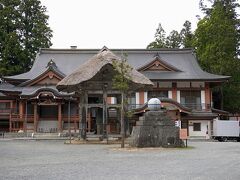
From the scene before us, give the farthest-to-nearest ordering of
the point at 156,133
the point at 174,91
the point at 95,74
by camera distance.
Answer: the point at 174,91 → the point at 95,74 → the point at 156,133

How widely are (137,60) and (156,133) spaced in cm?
2943

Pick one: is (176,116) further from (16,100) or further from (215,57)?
(16,100)

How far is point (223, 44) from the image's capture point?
44719mm

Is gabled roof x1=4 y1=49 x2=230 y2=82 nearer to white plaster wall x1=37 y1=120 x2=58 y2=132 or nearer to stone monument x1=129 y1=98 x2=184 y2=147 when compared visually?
white plaster wall x1=37 y1=120 x2=58 y2=132

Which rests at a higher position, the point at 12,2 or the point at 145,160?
the point at 12,2

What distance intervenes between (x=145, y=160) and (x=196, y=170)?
286 centimetres

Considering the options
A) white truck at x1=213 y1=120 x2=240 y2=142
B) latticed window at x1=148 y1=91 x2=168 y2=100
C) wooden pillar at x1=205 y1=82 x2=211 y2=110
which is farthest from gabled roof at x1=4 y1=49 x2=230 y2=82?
white truck at x1=213 y1=120 x2=240 y2=142

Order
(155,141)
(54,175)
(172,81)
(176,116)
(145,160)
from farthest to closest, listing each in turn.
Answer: (172,81), (176,116), (155,141), (145,160), (54,175)

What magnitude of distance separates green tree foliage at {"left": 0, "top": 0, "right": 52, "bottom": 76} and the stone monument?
A: 112ft

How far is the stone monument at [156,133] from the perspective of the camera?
20109 mm

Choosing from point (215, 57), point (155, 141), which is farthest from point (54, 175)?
point (215, 57)

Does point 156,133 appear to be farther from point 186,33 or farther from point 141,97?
point 186,33

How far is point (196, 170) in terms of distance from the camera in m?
11.2

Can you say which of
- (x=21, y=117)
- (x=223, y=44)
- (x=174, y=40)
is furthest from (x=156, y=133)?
(x=174, y=40)
